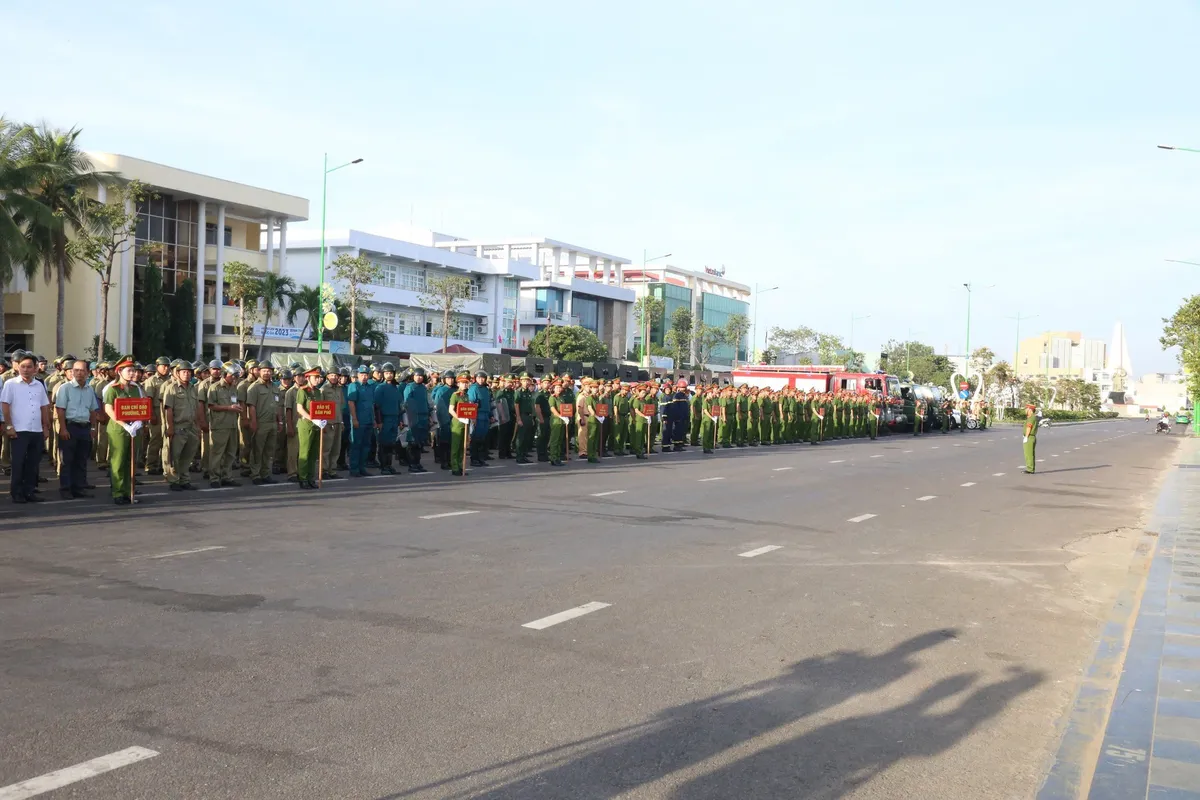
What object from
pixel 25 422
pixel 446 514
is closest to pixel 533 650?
pixel 446 514

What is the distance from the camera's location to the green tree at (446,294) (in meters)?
67.7

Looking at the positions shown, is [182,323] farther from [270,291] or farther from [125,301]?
[270,291]

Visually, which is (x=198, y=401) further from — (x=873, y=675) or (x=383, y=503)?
(x=873, y=675)

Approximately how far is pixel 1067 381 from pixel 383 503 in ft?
454

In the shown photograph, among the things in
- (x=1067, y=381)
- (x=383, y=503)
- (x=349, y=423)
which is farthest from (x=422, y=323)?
(x=1067, y=381)

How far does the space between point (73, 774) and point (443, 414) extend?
51.8 ft

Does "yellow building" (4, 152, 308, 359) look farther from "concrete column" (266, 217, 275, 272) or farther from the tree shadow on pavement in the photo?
the tree shadow on pavement

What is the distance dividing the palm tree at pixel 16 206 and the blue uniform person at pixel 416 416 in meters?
18.6

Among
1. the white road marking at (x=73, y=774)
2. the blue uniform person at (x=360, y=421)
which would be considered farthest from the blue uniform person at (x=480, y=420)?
the white road marking at (x=73, y=774)

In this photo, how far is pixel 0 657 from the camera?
603 cm

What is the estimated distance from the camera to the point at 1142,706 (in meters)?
5.86

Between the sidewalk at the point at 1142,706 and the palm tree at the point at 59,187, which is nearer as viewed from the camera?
the sidewalk at the point at 1142,706

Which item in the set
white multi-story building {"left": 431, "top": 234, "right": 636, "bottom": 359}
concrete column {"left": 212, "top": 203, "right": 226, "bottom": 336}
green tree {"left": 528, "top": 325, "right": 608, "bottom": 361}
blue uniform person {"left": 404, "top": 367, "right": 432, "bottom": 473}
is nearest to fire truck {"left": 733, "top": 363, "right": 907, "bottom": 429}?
blue uniform person {"left": 404, "top": 367, "right": 432, "bottom": 473}

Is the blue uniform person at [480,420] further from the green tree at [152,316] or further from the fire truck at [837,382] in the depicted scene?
the green tree at [152,316]
